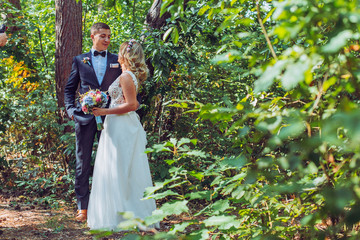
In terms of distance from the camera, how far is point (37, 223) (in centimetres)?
441

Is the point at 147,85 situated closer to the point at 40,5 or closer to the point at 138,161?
the point at 138,161

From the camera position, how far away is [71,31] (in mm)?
5836

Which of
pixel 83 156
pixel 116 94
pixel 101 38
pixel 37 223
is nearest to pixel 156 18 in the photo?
pixel 101 38

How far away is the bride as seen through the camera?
4.23 meters

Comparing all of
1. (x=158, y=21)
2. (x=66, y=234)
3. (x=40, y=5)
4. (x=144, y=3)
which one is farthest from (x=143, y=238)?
(x=40, y=5)

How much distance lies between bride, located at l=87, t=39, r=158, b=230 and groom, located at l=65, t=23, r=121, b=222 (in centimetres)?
34

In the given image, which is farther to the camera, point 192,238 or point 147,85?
point 147,85

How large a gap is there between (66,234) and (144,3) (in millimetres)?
7256

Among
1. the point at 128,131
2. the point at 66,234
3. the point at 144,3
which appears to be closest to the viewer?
the point at 66,234

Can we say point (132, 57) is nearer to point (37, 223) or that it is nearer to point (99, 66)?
point (99, 66)

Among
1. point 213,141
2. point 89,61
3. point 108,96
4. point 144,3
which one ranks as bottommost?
point 213,141

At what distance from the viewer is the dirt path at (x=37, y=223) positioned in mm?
3965

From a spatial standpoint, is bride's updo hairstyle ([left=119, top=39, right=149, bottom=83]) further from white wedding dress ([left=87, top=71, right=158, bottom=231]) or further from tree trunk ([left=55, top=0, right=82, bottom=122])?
tree trunk ([left=55, top=0, right=82, bottom=122])

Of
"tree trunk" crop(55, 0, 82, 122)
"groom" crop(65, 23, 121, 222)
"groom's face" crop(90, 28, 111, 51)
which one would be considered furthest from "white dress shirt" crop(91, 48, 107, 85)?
"tree trunk" crop(55, 0, 82, 122)
